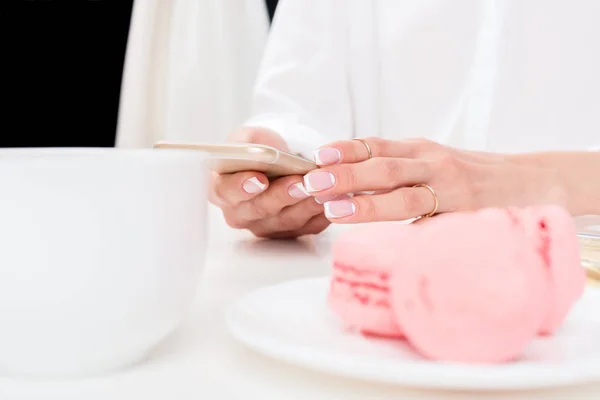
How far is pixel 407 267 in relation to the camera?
0.25 metres

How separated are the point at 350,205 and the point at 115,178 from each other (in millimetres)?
274

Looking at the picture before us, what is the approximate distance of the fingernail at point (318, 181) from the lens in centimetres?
49

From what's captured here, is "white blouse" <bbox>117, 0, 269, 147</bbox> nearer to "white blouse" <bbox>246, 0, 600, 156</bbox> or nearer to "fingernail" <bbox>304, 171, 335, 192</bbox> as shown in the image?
"white blouse" <bbox>246, 0, 600, 156</bbox>

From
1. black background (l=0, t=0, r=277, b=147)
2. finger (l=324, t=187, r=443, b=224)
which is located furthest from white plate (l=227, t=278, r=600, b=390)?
black background (l=0, t=0, r=277, b=147)

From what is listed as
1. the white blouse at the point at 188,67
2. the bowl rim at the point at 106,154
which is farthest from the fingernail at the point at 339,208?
the white blouse at the point at 188,67

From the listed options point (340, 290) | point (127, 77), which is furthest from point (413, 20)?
point (340, 290)

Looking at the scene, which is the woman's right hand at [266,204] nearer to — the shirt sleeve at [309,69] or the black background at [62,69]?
the shirt sleeve at [309,69]

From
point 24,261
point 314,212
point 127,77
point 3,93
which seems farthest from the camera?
point 3,93

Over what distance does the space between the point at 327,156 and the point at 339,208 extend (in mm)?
56

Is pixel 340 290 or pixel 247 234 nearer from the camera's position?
pixel 340 290

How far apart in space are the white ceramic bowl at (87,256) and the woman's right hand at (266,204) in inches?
11.9

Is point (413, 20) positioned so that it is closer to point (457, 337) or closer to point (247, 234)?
point (247, 234)

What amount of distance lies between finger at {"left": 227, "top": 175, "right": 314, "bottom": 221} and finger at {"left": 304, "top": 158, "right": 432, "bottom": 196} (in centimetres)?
6

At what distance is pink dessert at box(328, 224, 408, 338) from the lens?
275 mm
